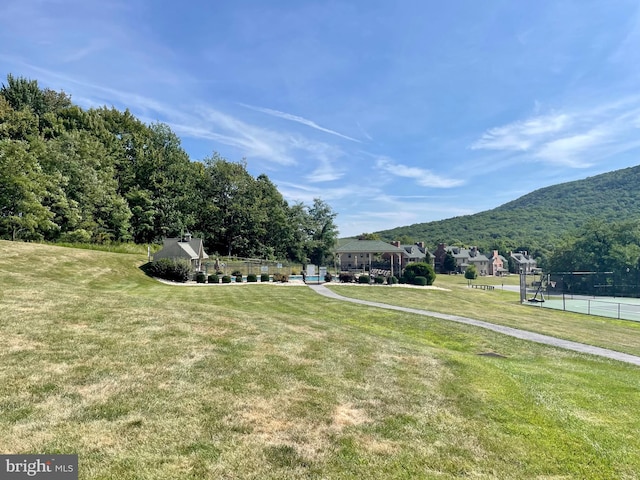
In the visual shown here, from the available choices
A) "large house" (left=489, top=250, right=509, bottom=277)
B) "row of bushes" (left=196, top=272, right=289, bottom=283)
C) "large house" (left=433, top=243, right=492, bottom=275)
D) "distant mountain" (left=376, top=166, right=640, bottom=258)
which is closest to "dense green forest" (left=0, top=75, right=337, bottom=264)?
"row of bushes" (left=196, top=272, right=289, bottom=283)

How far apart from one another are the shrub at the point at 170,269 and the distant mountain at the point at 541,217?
110696 millimetres

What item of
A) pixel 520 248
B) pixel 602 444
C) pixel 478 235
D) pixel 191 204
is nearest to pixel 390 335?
pixel 602 444

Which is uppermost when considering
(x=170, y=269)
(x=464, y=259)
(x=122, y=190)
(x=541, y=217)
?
(x=541, y=217)

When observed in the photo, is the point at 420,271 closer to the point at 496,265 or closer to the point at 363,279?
the point at 363,279

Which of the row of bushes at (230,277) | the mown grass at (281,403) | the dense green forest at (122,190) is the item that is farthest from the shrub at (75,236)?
the mown grass at (281,403)

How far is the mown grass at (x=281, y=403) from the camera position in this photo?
391 cm

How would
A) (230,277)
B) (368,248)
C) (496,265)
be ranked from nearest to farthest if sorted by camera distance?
(230,277)
(368,248)
(496,265)

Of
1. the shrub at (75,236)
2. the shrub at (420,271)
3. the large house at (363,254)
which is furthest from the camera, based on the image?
the large house at (363,254)

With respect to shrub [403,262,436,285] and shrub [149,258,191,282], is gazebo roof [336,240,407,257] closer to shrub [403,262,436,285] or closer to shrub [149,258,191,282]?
shrub [403,262,436,285]

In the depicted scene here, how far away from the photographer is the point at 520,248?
413 feet

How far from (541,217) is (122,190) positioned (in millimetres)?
164950
